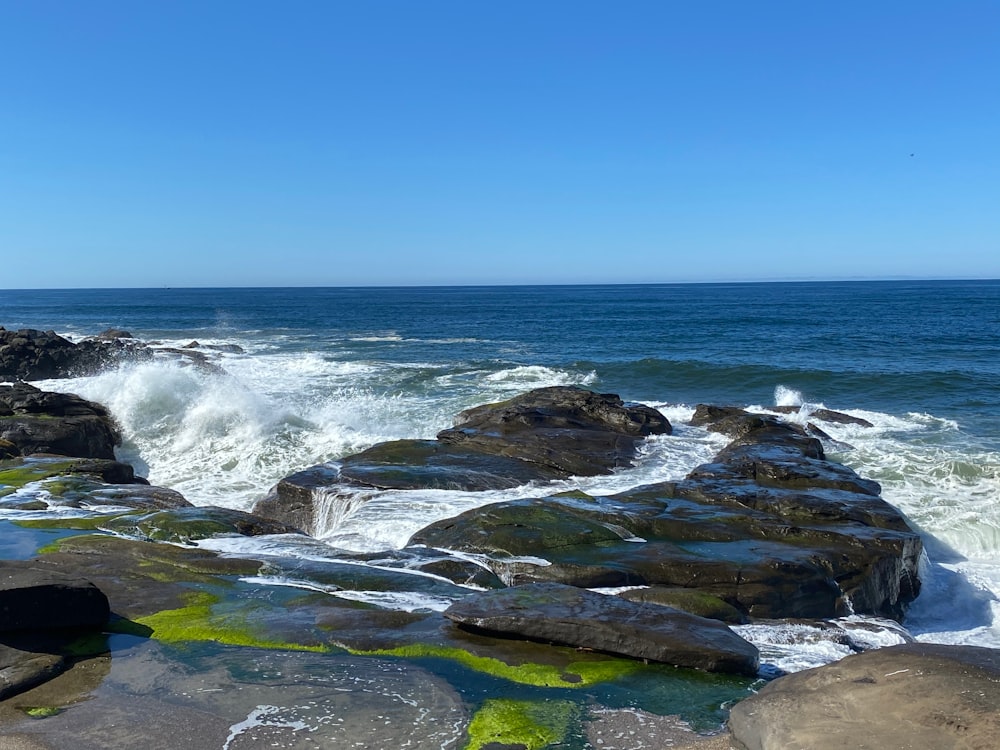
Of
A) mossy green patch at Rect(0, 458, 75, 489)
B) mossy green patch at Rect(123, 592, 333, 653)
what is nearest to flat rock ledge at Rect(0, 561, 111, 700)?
mossy green patch at Rect(123, 592, 333, 653)

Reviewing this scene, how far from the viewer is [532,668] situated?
27.6 feet

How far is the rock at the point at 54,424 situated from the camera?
22.7 m

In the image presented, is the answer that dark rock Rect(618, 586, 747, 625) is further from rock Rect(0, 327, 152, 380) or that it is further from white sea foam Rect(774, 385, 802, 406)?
rock Rect(0, 327, 152, 380)

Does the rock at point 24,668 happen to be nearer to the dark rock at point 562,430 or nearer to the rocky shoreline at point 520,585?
the rocky shoreline at point 520,585

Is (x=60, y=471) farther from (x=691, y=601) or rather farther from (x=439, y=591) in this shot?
(x=691, y=601)

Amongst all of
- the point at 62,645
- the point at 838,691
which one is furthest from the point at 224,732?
the point at 838,691

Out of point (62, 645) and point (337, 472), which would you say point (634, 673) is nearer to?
point (62, 645)

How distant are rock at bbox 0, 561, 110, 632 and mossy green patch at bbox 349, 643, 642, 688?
9.76ft

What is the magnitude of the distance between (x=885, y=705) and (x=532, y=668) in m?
3.46

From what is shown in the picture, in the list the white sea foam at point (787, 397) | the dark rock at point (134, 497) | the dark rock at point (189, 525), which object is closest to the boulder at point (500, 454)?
the dark rock at point (134, 497)

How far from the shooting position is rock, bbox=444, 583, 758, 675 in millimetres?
8766

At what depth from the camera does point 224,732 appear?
6.88 metres

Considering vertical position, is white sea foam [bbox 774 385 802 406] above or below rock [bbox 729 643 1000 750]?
below

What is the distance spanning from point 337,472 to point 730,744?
42.7 feet
